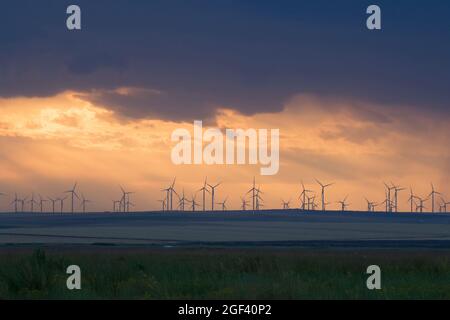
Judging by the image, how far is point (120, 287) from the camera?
31016 millimetres

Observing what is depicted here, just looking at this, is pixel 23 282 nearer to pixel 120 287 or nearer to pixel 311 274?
pixel 120 287
